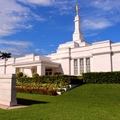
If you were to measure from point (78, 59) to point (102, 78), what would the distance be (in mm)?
9099

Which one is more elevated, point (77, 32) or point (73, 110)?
point (77, 32)

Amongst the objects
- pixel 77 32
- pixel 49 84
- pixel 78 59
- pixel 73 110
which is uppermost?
pixel 77 32

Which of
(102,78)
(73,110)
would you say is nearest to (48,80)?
(102,78)

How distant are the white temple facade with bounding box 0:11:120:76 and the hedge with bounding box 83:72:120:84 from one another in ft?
17.7

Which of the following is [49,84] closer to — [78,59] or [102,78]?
[102,78]

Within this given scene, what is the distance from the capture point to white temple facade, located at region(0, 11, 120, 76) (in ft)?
74.3

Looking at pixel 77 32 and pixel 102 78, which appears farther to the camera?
pixel 77 32

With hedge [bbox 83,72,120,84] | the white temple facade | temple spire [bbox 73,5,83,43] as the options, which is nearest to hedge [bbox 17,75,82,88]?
hedge [bbox 83,72,120,84]

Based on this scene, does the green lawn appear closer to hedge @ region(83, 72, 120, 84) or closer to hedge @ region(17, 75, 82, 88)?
hedge @ region(83, 72, 120, 84)

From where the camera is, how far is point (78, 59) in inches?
1027

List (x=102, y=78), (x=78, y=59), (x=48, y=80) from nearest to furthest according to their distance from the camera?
(x=102, y=78) < (x=48, y=80) < (x=78, y=59)

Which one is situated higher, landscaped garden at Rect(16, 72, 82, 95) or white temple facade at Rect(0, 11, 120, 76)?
white temple facade at Rect(0, 11, 120, 76)

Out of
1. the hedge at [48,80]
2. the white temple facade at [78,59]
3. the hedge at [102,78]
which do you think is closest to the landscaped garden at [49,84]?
the hedge at [48,80]

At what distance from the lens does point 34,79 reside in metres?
19.3
